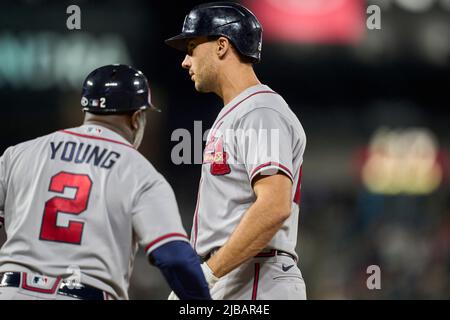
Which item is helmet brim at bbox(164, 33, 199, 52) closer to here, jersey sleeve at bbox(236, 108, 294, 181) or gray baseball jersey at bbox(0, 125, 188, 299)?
jersey sleeve at bbox(236, 108, 294, 181)

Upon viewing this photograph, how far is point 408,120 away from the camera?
14797 millimetres

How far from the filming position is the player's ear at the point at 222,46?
3.79 metres

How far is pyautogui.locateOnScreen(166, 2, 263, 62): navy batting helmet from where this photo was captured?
3.79 m

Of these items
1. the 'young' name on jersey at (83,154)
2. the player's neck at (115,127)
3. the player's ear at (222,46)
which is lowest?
the 'young' name on jersey at (83,154)

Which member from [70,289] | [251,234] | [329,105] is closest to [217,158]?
[251,234]

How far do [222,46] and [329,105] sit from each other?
10658 millimetres

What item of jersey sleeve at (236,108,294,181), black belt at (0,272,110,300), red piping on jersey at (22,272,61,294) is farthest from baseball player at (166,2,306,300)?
red piping on jersey at (22,272,61,294)

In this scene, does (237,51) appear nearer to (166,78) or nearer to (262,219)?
(262,219)

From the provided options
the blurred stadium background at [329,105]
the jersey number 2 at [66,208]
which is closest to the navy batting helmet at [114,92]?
the jersey number 2 at [66,208]

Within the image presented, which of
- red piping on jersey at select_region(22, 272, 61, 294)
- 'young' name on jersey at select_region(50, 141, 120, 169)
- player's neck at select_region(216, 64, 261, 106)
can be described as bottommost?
red piping on jersey at select_region(22, 272, 61, 294)

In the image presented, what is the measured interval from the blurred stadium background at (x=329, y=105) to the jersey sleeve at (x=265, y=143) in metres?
7.13

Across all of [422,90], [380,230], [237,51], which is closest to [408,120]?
[422,90]

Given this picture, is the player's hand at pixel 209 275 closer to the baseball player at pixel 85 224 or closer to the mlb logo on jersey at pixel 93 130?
the baseball player at pixel 85 224

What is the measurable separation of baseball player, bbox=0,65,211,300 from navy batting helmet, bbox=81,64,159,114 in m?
0.21
